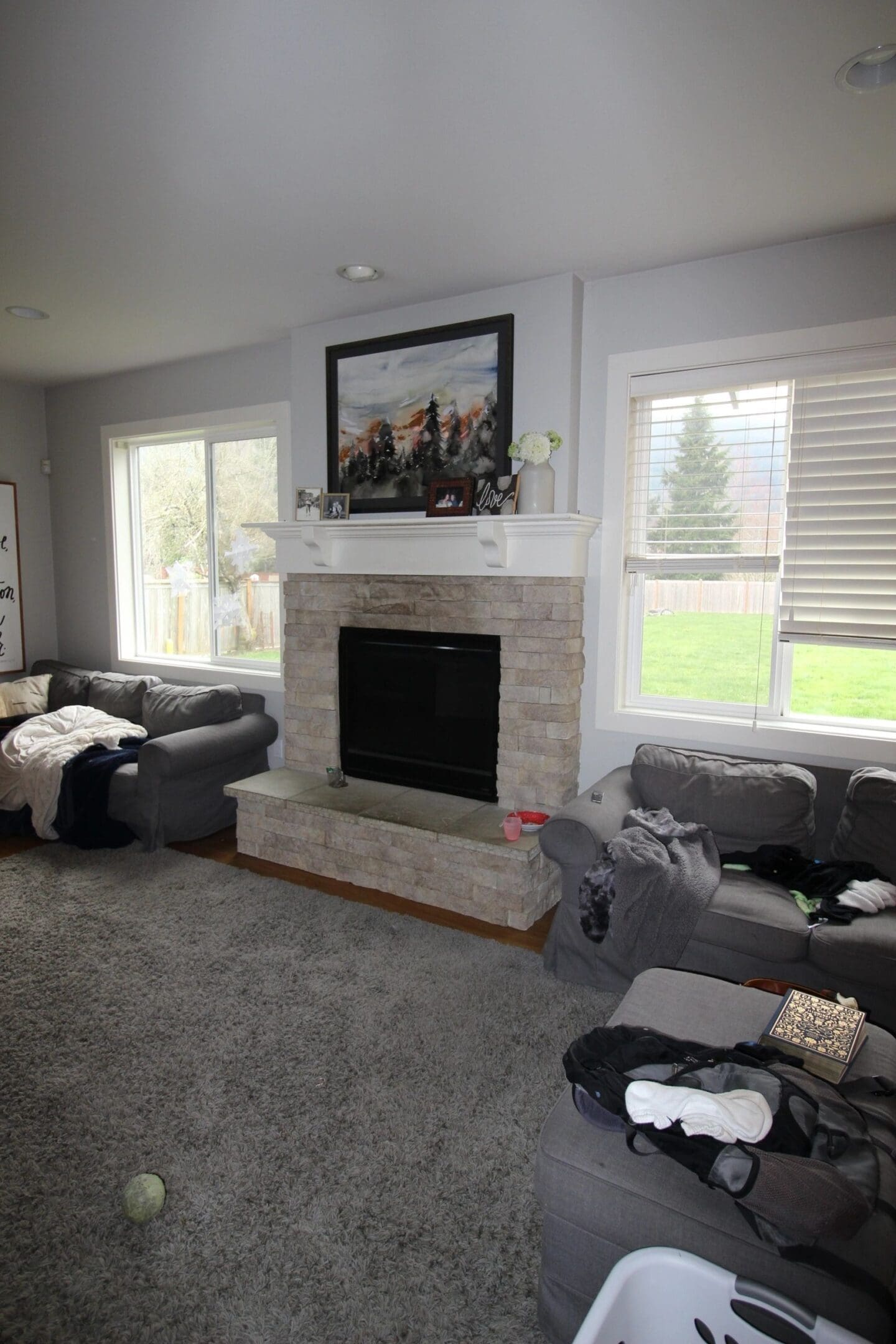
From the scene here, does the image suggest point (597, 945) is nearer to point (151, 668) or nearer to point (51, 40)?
point (51, 40)

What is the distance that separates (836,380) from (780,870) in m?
1.91

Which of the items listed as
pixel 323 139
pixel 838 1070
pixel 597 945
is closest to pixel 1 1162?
pixel 597 945

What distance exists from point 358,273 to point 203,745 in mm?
2438

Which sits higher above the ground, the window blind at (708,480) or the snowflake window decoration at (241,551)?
the window blind at (708,480)

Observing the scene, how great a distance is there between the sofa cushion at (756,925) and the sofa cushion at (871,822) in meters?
0.34

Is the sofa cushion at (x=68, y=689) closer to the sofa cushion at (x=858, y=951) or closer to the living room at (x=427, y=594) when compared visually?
the living room at (x=427, y=594)

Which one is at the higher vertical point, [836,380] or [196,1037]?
[836,380]

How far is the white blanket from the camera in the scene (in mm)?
4047

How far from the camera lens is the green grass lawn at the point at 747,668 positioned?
10.2 feet

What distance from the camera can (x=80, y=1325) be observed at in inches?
59.8

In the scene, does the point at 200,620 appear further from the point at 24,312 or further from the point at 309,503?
the point at 24,312

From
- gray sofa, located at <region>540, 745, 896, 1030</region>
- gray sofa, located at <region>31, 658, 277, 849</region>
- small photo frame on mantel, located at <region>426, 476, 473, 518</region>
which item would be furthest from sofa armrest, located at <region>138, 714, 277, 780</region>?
gray sofa, located at <region>540, 745, 896, 1030</region>

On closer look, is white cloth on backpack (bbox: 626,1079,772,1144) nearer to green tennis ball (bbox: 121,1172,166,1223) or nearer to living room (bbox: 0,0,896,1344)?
living room (bbox: 0,0,896,1344)

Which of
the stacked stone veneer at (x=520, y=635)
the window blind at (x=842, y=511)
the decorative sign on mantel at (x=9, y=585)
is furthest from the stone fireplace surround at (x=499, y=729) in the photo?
the decorative sign on mantel at (x=9, y=585)
